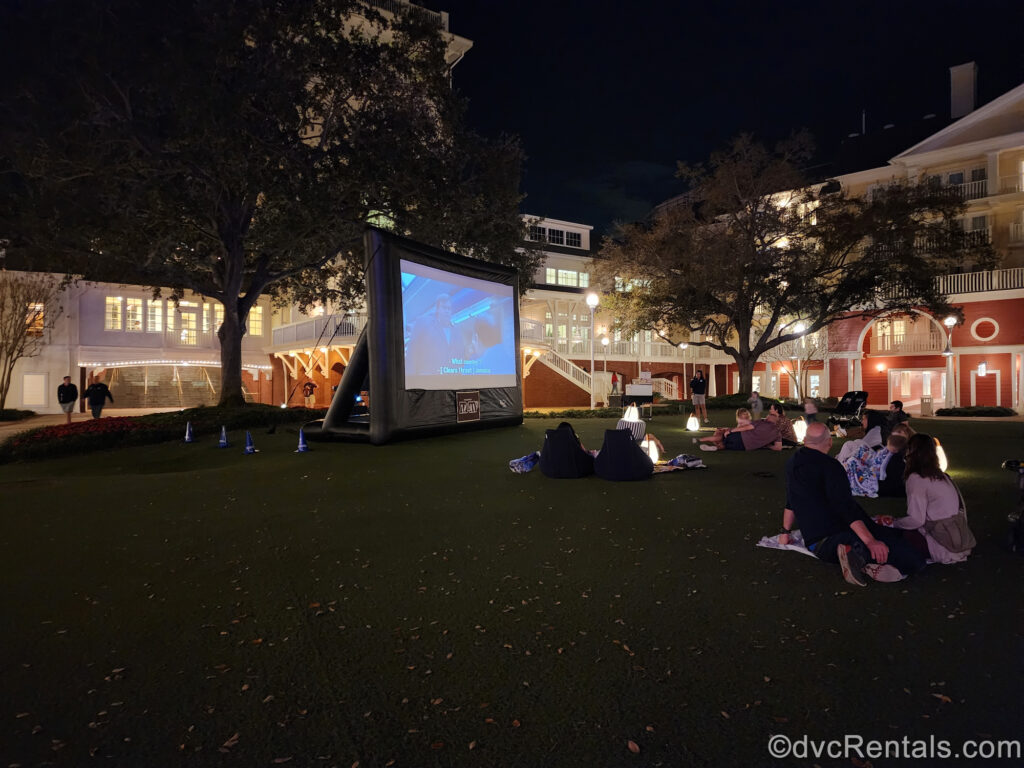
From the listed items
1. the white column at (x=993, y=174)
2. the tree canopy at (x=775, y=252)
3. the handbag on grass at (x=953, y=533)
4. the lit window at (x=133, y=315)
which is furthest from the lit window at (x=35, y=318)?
the white column at (x=993, y=174)

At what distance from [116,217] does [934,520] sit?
19.2 meters

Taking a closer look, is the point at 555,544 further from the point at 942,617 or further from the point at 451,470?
A: the point at 451,470

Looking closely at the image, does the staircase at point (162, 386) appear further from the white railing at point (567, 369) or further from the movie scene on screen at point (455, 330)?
the movie scene on screen at point (455, 330)

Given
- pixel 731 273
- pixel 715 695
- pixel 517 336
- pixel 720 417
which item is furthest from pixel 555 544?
pixel 731 273

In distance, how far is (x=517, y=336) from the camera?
19.4 metres

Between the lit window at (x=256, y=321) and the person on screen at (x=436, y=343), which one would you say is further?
the lit window at (x=256, y=321)

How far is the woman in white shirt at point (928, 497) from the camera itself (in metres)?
5.11

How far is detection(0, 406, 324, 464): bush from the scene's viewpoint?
564 inches

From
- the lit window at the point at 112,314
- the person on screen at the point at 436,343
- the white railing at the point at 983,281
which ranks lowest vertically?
the person on screen at the point at 436,343

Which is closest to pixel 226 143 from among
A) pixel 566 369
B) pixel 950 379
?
pixel 566 369

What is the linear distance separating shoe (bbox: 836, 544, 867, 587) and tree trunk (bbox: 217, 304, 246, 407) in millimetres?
18492

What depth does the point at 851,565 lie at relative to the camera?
188 inches

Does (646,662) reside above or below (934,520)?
below

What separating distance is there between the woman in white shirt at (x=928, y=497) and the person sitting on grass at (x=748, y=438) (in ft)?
25.8
